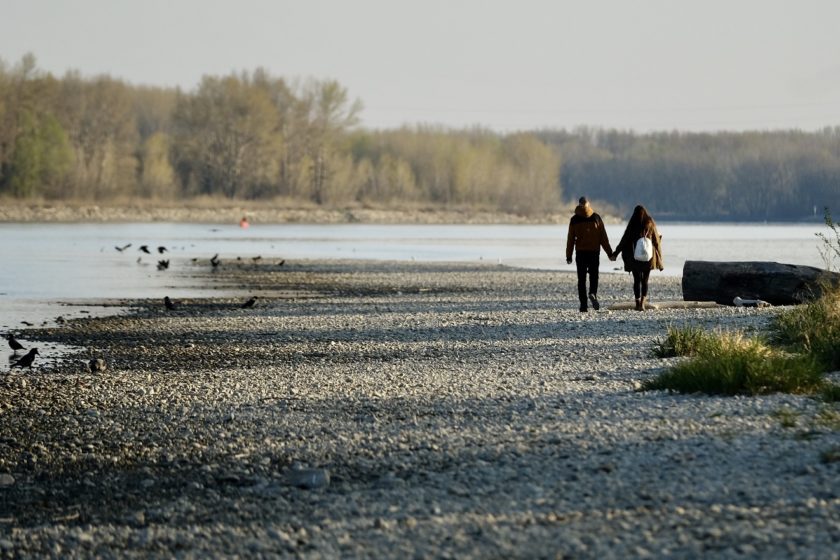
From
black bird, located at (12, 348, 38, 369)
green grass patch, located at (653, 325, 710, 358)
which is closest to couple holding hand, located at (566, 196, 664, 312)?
green grass patch, located at (653, 325, 710, 358)

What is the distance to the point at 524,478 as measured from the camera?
9250mm

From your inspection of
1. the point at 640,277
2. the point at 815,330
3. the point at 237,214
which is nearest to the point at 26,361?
the point at 815,330

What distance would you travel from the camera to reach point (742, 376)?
12.6 metres

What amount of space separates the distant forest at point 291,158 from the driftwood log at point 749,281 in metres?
66.7

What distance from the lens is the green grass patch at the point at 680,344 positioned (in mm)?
16312

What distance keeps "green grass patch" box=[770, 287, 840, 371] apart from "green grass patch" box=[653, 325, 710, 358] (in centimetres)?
115

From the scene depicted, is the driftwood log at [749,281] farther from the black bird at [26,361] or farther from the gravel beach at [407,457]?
the black bird at [26,361]

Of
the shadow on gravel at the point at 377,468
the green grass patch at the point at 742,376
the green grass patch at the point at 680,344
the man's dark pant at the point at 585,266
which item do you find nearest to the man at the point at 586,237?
the man's dark pant at the point at 585,266

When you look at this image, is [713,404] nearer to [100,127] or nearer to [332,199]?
[100,127]

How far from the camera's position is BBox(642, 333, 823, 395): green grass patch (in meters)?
12.5

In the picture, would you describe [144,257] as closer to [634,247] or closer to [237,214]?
[634,247]

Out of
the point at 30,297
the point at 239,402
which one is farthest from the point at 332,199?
the point at 239,402

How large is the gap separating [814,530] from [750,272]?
18.4 meters

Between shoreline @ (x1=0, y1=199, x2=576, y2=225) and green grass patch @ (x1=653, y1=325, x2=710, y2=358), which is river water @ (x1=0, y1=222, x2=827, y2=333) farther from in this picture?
shoreline @ (x1=0, y1=199, x2=576, y2=225)
